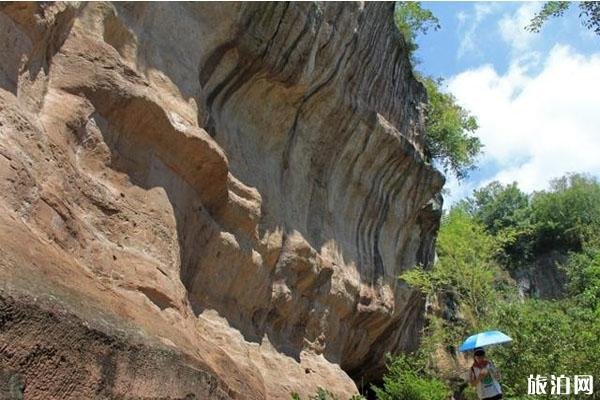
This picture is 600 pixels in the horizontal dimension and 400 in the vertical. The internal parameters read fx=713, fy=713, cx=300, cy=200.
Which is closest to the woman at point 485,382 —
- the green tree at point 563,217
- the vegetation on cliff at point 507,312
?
the vegetation on cliff at point 507,312

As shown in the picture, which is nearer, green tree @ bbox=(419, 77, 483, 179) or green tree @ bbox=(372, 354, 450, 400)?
green tree @ bbox=(372, 354, 450, 400)

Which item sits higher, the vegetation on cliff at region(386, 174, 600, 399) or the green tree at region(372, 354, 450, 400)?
the vegetation on cliff at region(386, 174, 600, 399)

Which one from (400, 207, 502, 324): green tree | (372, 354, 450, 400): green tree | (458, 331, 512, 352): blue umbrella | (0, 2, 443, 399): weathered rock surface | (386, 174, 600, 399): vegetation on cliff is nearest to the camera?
(0, 2, 443, 399): weathered rock surface

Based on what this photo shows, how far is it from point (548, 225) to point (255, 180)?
94.6 ft

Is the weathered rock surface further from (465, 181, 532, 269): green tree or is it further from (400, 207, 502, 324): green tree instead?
(465, 181, 532, 269): green tree

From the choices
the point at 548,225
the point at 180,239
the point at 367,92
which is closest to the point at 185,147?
the point at 180,239

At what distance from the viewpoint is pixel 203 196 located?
9219 millimetres

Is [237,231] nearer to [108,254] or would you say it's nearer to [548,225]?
[108,254]

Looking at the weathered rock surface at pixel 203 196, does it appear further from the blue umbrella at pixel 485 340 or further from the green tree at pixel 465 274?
the blue umbrella at pixel 485 340

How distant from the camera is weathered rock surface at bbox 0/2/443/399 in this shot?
4.61m

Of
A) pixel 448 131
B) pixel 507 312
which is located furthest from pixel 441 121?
pixel 507 312

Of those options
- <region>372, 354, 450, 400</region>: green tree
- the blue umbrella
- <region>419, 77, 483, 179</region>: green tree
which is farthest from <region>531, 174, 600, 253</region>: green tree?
the blue umbrella

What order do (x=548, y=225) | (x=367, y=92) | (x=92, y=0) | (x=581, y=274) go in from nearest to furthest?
(x=92, y=0)
(x=367, y=92)
(x=581, y=274)
(x=548, y=225)

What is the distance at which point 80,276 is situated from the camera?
16.7ft
